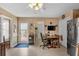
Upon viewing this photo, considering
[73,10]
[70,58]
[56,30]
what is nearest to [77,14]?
Answer: [73,10]

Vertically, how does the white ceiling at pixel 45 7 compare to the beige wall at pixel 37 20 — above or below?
above

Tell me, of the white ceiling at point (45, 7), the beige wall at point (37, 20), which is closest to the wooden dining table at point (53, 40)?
the beige wall at point (37, 20)

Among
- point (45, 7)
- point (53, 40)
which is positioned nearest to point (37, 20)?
point (53, 40)

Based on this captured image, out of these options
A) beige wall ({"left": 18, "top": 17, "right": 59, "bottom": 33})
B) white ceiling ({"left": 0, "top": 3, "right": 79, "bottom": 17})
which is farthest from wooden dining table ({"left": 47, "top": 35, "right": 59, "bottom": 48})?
white ceiling ({"left": 0, "top": 3, "right": 79, "bottom": 17})

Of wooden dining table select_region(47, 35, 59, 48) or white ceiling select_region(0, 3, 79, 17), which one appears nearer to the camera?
white ceiling select_region(0, 3, 79, 17)

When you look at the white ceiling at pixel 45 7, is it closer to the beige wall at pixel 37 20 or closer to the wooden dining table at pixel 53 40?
the wooden dining table at pixel 53 40

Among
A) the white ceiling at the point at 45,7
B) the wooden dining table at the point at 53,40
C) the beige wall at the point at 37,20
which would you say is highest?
the white ceiling at the point at 45,7

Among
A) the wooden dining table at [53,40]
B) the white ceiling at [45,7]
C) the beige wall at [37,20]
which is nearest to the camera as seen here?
the white ceiling at [45,7]

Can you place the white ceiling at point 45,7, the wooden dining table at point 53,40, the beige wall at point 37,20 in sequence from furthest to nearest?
the beige wall at point 37,20 < the wooden dining table at point 53,40 < the white ceiling at point 45,7

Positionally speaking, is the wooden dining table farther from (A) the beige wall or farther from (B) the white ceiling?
(B) the white ceiling

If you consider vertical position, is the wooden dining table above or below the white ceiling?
below

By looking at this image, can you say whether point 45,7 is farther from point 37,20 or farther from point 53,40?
point 37,20

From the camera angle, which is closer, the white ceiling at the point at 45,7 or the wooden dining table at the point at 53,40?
the white ceiling at the point at 45,7

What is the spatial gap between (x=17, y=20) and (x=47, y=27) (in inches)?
77.4
